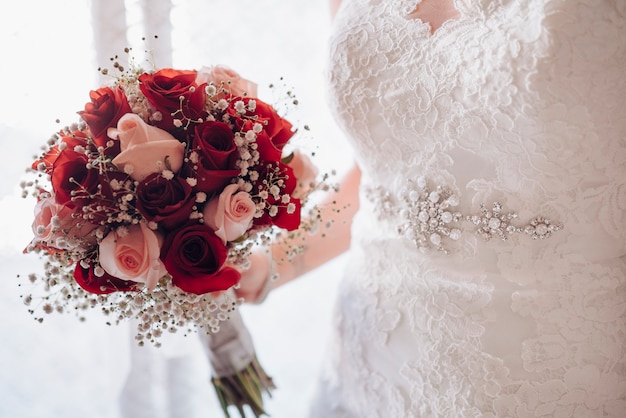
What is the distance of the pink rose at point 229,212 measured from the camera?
850mm

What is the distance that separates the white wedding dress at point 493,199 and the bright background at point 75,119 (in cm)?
47

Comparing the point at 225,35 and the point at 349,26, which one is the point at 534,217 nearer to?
the point at 349,26

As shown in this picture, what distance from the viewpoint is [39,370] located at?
1365mm

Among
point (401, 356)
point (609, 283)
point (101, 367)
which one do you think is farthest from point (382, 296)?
point (101, 367)

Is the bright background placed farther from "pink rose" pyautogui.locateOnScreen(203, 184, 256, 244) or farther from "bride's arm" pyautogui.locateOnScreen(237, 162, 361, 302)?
"pink rose" pyautogui.locateOnScreen(203, 184, 256, 244)

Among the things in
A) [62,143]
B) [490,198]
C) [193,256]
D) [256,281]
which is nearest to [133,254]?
[193,256]

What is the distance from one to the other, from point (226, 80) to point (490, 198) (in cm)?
50

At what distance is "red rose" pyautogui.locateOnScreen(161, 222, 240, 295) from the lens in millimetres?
834

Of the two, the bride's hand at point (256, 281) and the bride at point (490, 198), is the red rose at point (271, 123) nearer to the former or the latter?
the bride at point (490, 198)

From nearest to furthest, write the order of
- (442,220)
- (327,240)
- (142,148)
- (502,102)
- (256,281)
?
(142,148), (502,102), (442,220), (256,281), (327,240)

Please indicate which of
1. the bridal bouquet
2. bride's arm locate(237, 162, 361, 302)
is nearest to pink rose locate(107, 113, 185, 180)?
the bridal bouquet

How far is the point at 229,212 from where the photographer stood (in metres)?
0.85

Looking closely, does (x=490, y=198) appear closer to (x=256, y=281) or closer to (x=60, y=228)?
(x=256, y=281)

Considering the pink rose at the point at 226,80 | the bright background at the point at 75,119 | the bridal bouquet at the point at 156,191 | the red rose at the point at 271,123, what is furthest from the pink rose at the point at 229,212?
the bright background at the point at 75,119
